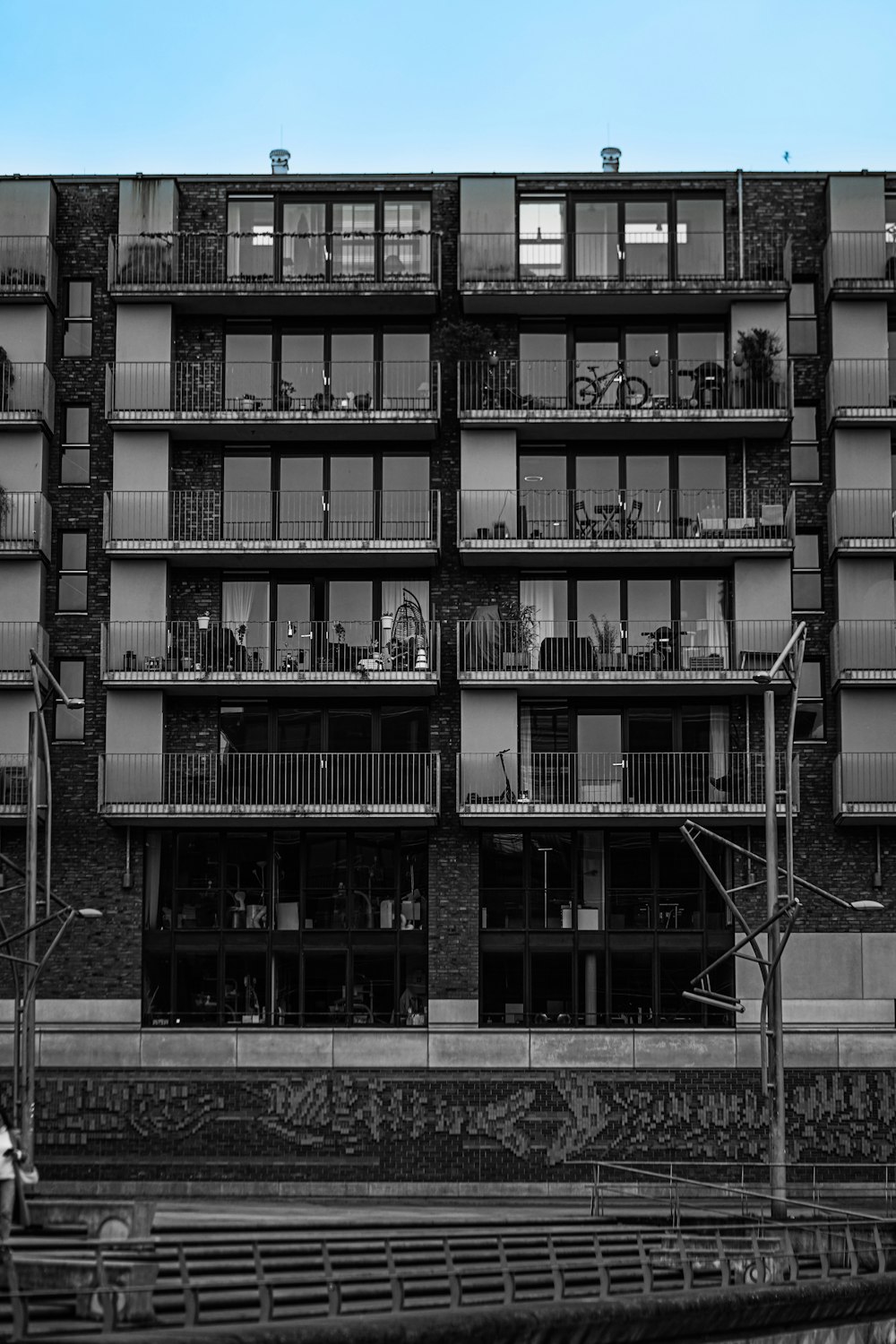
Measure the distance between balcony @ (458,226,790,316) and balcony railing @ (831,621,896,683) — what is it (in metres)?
8.25

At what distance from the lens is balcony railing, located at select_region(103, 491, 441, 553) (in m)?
52.8

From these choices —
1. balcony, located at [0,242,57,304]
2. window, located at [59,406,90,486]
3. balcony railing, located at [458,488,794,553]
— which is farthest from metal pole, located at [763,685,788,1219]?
balcony, located at [0,242,57,304]

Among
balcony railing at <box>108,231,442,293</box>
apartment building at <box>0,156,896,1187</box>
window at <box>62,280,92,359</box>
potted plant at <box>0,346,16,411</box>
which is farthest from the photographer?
window at <box>62,280,92,359</box>

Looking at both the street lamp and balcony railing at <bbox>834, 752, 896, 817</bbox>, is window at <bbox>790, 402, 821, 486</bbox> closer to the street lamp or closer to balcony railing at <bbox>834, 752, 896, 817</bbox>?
balcony railing at <bbox>834, 752, 896, 817</bbox>

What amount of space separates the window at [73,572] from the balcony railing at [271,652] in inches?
50.8

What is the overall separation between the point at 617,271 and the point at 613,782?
1239cm

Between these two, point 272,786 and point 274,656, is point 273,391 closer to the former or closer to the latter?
point 274,656

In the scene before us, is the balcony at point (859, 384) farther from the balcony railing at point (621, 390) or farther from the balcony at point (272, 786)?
the balcony at point (272, 786)

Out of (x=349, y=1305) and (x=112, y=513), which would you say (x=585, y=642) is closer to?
Answer: (x=112, y=513)

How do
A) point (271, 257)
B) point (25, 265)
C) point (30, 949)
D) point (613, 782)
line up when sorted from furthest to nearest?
1. point (271, 257)
2. point (25, 265)
3. point (613, 782)
4. point (30, 949)

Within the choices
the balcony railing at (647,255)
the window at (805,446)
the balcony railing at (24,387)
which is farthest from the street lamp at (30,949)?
the window at (805,446)

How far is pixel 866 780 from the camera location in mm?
52062

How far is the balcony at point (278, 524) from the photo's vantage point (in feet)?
173

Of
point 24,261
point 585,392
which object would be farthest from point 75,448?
point 585,392
